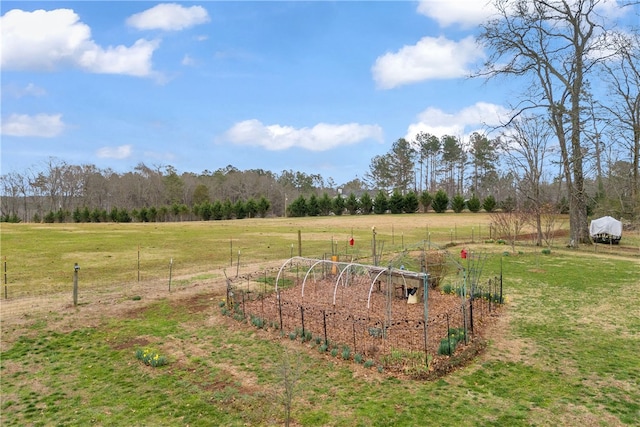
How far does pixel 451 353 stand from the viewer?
7.96 m

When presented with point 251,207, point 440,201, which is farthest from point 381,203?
point 251,207

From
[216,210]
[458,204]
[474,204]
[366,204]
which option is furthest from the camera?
[216,210]

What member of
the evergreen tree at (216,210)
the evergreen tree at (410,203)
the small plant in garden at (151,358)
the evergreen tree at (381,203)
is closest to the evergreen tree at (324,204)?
the evergreen tree at (381,203)

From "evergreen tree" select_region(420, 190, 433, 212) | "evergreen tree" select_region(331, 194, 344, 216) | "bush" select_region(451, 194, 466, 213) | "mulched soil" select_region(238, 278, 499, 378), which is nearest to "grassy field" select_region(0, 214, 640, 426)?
"mulched soil" select_region(238, 278, 499, 378)

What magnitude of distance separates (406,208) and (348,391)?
59.7 m

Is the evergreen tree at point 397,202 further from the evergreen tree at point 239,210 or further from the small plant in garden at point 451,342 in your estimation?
the small plant in garden at point 451,342

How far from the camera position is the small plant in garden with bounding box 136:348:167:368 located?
7.77m

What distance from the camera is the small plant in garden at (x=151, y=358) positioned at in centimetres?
777

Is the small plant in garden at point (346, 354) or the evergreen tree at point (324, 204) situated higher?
the evergreen tree at point (324, 204)

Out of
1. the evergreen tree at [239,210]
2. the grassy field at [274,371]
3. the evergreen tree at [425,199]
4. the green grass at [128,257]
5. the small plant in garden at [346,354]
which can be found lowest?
the grassy field at [274,371]

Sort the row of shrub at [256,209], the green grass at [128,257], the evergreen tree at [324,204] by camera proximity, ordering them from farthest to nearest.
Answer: the evergreen tree at [324,204], the row of shrub at [256,209], the green grass at [128,257]

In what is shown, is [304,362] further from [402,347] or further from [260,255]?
[260,255]

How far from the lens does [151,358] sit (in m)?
7.92

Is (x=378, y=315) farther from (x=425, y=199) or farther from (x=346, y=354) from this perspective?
(x=425, y=199)
